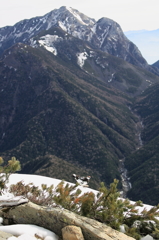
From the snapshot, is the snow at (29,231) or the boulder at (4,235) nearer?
the boulder at (4,235)

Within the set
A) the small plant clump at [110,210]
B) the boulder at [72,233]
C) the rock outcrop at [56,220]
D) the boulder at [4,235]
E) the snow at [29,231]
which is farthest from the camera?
the small plant clump at [110,210]

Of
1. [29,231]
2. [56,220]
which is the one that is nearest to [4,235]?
[29,231]

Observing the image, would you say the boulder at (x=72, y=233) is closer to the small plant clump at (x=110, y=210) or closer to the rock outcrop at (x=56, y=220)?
the rock outcrop at (x=56, y=220)

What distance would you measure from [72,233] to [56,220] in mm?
1467

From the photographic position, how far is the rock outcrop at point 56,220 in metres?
12.2

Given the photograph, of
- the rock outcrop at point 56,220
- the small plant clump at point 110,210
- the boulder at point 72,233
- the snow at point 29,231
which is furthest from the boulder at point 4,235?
the small plant clump at point 110,210

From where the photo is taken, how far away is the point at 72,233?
11633mm

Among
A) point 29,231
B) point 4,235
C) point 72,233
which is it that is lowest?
point 29,231

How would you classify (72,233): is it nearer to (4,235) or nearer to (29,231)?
(29,231)

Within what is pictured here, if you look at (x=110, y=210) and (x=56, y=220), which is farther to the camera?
(x=110, y=210)

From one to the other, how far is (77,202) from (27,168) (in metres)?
187

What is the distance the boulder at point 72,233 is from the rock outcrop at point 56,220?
1.97ft

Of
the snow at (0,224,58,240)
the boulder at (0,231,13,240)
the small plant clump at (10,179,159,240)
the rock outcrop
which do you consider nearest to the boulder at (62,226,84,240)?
the rock outcrop

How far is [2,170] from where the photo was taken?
17.8 meters
